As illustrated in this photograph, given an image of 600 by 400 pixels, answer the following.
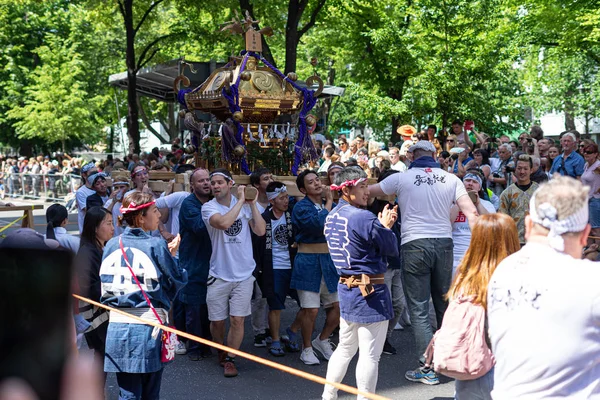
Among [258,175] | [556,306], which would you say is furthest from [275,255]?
[556,306]

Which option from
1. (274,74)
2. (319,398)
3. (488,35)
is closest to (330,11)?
(488,35)

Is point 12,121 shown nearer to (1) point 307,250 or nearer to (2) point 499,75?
(2) point 499,75

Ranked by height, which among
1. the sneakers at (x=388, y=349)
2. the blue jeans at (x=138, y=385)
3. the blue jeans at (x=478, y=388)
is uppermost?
the blue jeans at (x=478, y=388)

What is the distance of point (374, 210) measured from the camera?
313 inches

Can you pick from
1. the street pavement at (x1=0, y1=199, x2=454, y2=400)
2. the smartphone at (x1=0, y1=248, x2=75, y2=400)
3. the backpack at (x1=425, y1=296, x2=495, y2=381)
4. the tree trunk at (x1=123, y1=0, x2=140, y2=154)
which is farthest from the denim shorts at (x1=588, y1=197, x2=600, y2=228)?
the tree trunk at (x1=123, y1=0, x2=140, y2=154)

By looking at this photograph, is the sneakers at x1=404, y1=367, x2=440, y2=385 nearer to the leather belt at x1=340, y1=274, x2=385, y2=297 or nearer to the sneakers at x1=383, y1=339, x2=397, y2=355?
the sneakers at x1=383, y1=339, x2=397, y2=355

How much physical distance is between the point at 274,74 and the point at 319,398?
4900mm

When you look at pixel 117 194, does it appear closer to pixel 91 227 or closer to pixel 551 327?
pixel 91 227

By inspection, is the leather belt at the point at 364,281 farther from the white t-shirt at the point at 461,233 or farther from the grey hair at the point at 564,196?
the grey hair at the point at 564,196

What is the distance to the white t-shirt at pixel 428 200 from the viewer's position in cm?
631

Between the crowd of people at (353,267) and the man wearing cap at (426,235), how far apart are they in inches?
0.5

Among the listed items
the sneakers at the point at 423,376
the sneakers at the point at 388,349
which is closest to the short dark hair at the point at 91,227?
the sneakers at the point at 423,376

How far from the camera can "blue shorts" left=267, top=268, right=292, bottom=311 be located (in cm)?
725

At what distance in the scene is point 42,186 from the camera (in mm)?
25672
